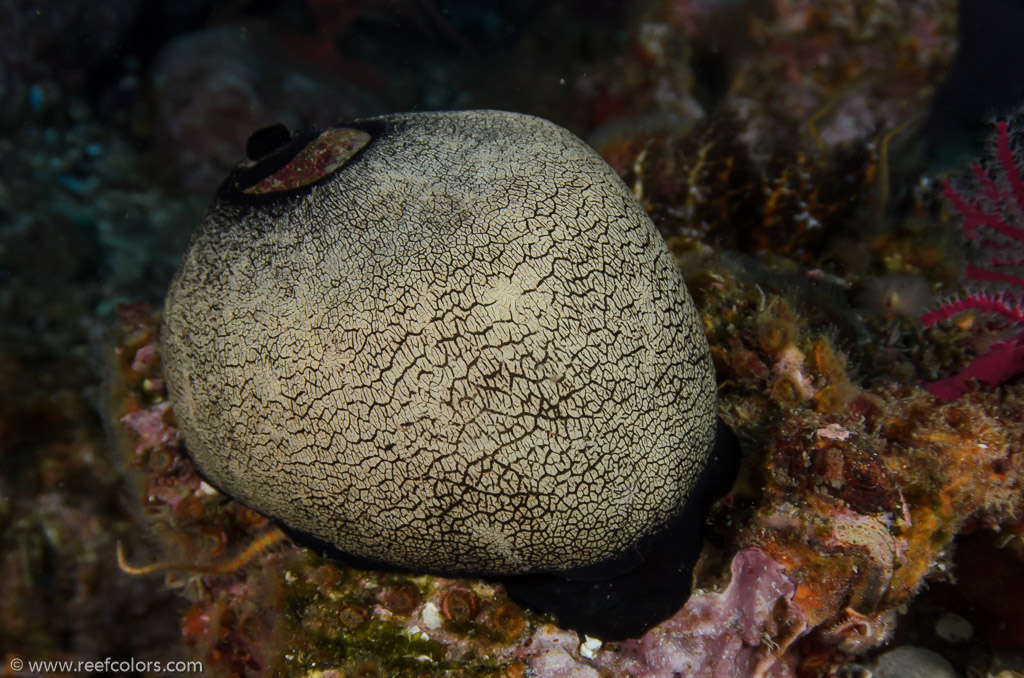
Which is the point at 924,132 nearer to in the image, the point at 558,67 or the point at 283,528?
the point at 558,67

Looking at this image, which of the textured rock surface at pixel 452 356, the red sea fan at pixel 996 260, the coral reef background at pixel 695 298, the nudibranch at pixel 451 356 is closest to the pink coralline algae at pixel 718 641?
the coral reef background at pixel 695 298

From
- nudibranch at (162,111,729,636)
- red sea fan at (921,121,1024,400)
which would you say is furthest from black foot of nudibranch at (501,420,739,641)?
red sea fan at (921,121,1024,400)

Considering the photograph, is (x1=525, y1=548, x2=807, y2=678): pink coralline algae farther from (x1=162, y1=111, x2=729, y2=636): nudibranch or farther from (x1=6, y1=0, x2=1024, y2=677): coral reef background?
(x1=162, y1=111, x2=729, y2=636): nudibranch

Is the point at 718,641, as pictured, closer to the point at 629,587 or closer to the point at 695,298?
the point at 629,587

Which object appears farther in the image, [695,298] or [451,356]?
[695,298]

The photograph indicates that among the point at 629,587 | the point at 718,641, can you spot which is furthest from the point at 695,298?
the point at 718,641

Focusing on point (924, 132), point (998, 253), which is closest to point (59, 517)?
point (998, 253)

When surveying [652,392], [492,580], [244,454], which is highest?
[652,392]
